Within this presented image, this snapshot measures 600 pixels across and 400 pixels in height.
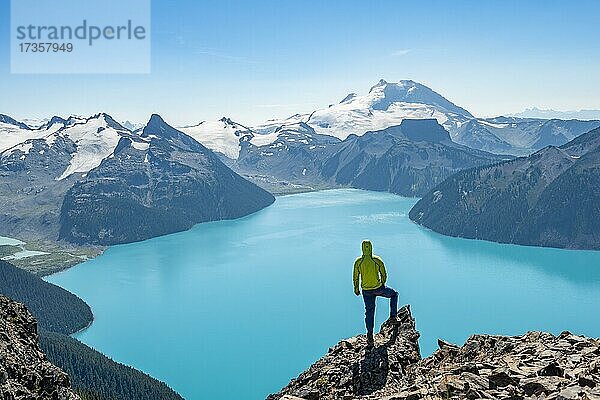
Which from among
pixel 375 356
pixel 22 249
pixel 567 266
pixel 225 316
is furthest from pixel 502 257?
pixel 22 249

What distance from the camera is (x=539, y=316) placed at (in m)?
72.8

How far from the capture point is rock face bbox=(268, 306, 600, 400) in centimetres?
954

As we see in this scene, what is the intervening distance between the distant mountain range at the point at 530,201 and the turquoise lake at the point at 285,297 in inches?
275

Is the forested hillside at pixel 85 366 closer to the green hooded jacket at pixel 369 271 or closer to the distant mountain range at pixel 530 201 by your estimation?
the green hooded jacket at pixel 369 271

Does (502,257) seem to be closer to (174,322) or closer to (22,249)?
(174,322)

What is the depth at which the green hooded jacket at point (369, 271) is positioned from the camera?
54.0 ft

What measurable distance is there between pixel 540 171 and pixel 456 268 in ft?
200

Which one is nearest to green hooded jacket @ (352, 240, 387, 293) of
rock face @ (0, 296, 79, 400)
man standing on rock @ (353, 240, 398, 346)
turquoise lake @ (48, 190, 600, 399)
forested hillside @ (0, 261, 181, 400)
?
man standing on rock @ (353, 240, 398, 346)

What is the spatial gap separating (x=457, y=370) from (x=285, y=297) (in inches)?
2905

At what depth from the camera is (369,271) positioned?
652 inches

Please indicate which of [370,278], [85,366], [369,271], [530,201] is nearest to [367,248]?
[369,271]

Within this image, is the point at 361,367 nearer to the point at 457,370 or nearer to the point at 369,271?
the point at 369,271

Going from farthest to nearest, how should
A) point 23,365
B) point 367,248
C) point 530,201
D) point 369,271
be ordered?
point 530,201, point 369,271, point 367,248, point 23,365

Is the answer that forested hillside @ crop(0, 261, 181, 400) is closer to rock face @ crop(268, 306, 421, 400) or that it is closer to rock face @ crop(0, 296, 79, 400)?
rock face @ crop(0, 296, 79, 400)
